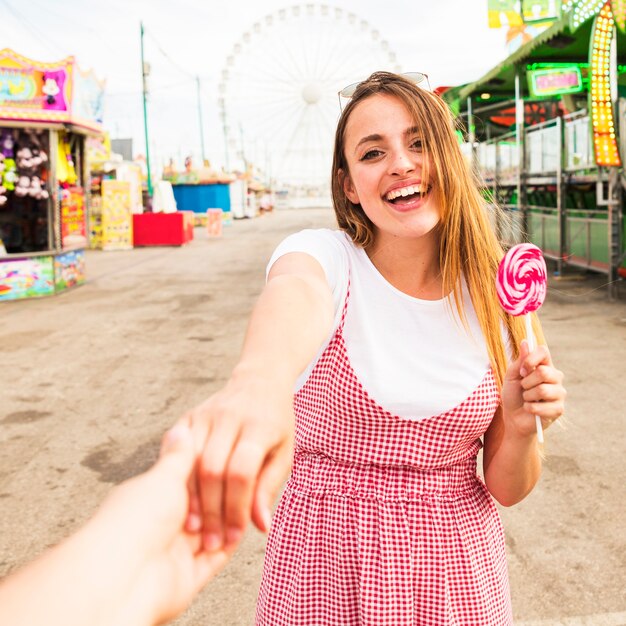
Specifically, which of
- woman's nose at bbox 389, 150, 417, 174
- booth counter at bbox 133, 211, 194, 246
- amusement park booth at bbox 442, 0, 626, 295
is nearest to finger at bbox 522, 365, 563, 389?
woman's nose at bbox 389, 150, 417, 174

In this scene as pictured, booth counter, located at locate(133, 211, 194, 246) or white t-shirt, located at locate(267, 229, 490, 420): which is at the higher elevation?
booth counter, located at locate(133, 211, 194, 246)

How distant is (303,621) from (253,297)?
8.45m

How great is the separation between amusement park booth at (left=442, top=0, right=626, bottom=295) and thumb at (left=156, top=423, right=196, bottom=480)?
561 centimetres

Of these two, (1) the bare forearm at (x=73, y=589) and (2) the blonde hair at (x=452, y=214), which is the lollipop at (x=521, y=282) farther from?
(1) the bare forearm at (x=73, y=589)

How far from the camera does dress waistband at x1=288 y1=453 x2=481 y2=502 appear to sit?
1.41 m

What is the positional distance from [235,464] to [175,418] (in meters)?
4.20

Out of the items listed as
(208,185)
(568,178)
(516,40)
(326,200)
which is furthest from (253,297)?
(326,200)

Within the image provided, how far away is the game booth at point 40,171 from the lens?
10.3 metres

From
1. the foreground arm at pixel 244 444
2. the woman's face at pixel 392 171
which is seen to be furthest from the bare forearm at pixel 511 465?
the foreground arm at pixel 244 444

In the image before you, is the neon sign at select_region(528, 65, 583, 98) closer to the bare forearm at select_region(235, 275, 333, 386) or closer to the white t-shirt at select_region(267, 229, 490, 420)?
the white t-shirt at select_region(267, 229, 490, 420)

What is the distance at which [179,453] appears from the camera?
0.60 metres

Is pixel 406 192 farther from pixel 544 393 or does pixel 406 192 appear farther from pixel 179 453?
pixel 179 453

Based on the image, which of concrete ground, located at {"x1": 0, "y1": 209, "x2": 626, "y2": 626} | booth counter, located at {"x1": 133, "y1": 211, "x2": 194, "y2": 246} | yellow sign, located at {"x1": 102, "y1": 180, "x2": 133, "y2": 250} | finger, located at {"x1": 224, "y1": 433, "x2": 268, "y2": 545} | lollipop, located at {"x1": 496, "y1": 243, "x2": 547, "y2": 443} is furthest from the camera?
booth counter, located at {"x1": 133, "y1": 211, "x2": 194, "y2": 246}

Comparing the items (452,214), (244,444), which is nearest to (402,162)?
(452,214)
